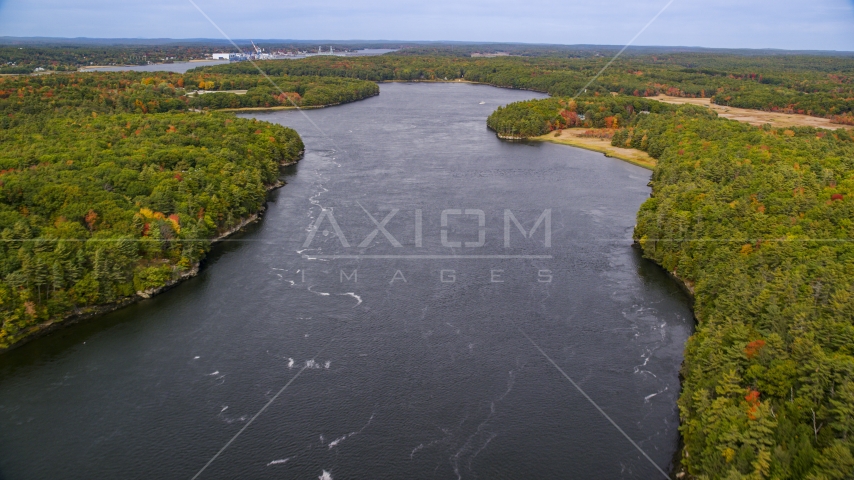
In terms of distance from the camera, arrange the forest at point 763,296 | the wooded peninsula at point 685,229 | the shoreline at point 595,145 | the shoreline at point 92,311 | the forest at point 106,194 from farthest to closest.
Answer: the shoreline at point 595,145, the forest at point 106,194, the shoreline at point 92,311, the wooded peninsula at point 685,229, the forest at point 763,296

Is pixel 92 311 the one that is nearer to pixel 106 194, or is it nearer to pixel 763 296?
pixel 106 194

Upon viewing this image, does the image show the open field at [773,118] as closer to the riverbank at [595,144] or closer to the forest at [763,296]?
the riverbank at [595,144]

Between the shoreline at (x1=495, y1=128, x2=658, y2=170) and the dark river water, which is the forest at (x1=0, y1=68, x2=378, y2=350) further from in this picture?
the shoreline at (x1=495, y1=128, x2=658, y2=170)

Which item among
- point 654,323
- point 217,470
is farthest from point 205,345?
point 654,323

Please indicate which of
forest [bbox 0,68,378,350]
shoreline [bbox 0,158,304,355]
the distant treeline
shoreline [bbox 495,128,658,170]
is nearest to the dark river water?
shoreline [bbox 0,158,304,355]

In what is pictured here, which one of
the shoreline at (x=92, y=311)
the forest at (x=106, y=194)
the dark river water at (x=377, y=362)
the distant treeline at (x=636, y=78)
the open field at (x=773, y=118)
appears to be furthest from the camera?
the distant treeline at (x=636, y=78)

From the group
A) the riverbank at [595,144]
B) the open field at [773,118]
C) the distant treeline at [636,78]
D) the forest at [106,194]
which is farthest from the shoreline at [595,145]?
the forest at [106,194]
